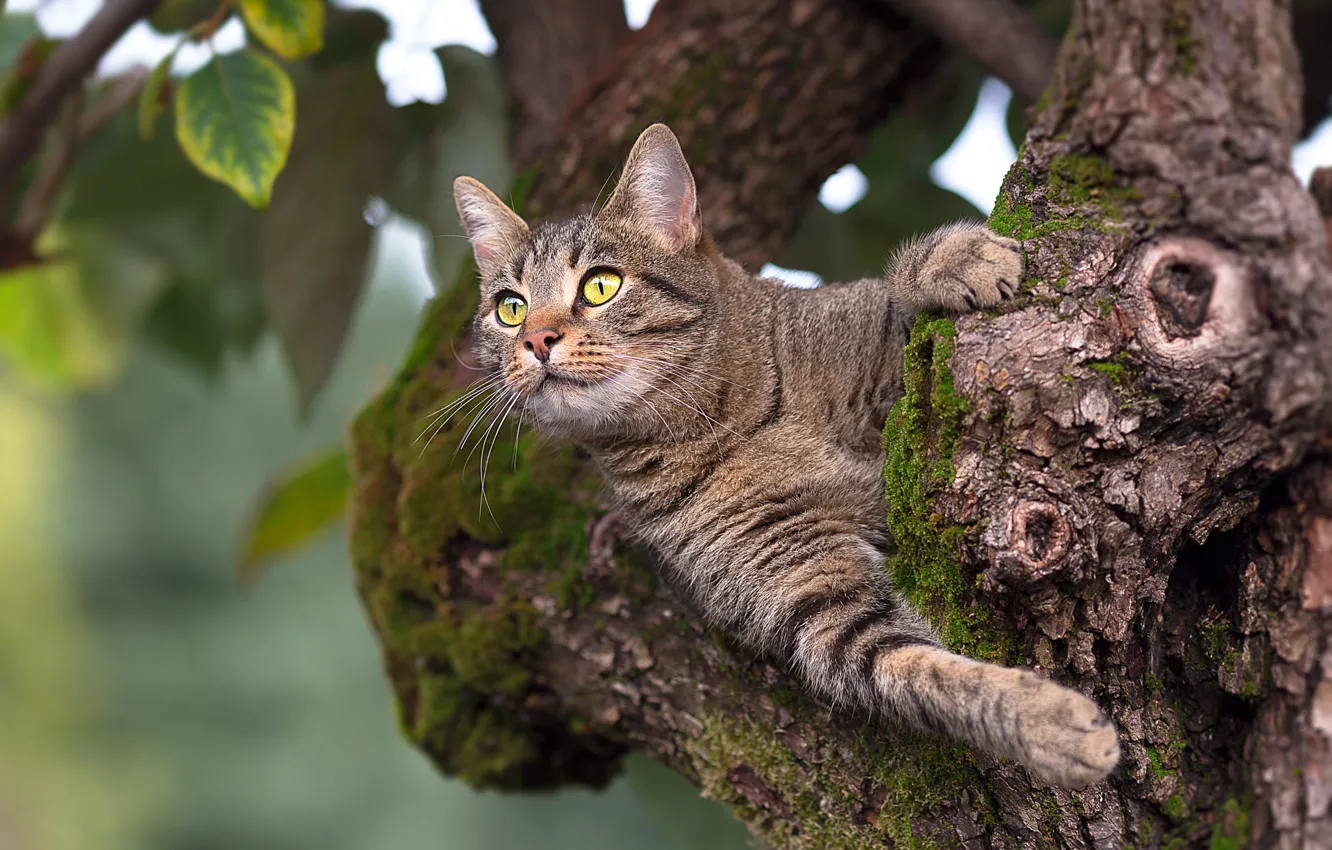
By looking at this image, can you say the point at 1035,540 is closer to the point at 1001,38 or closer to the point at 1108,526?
the point at 1108,526

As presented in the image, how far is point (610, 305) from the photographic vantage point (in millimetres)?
2230

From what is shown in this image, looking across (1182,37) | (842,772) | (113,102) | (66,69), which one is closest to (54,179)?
(113,102)

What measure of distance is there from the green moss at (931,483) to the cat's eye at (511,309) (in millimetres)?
948

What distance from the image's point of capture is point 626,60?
2.86 metres

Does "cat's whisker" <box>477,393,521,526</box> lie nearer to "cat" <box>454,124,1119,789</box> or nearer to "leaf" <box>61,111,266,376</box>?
"cat" <box>454,124,1119,789</box>

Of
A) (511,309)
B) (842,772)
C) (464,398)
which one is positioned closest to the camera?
(842,772)

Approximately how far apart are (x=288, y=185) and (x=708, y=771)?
180cm

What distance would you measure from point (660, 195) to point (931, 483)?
3.39ft

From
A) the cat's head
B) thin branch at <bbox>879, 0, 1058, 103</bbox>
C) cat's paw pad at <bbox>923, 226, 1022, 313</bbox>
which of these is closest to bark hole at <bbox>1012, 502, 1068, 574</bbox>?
cat's paw pad at <bbox>923, 226, 1022, 313</bbox>

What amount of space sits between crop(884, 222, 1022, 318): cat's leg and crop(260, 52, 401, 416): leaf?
158 cm

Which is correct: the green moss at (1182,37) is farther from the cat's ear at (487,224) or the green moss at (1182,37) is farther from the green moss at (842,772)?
the cat's ear at (487,224)

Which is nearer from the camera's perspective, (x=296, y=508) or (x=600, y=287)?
(x=600, y=287)

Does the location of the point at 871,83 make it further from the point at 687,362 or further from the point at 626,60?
the point at 687,362

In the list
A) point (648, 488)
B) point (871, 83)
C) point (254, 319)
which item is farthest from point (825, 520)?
point (254, 319)
